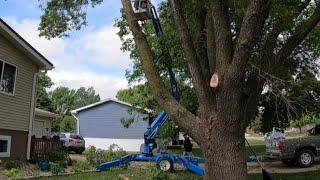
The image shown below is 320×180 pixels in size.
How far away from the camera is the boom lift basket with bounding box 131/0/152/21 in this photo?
15.7m

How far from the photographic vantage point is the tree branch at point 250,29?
8117 mm

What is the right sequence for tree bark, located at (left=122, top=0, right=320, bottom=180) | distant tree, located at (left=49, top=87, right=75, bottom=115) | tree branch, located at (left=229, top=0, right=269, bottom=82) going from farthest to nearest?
1. distant tree, located at (left=49, top=87, right=75, bottom=115)
2. tree bark, located at (left=122, top=0, right=320, bottom=180)
3. tree branch, located at (left=229, top=0, right=269, bottom=82)

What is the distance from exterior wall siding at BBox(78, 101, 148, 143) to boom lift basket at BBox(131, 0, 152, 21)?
33979mm

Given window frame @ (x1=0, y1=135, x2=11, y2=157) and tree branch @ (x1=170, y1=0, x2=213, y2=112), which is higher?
tree branch @ (x1=170, y1=0, x2=213, y2=112)

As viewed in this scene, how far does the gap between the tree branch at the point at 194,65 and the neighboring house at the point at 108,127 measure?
132 feet

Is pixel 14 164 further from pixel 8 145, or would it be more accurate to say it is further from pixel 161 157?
pixel 161 157

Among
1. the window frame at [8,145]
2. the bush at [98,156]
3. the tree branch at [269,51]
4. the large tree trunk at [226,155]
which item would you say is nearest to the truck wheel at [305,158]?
the bush at [98,156]

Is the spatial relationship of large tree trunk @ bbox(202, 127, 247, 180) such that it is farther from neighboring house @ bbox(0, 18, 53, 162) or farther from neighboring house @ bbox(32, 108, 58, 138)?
neighboring house @ bbox(32, 108, 58, 138)

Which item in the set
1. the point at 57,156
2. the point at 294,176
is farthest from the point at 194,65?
the point at 57,156

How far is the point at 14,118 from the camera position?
21.2m

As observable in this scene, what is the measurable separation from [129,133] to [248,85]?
1631 inches

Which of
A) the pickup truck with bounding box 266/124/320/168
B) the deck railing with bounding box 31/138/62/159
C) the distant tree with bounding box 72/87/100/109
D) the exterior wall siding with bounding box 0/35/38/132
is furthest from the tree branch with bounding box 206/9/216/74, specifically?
the distant tree with bounding box 72/87/100/109

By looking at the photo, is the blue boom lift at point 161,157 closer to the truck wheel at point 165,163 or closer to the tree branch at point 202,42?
the truck wheel at point 165,163

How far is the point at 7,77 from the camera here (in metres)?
20.9
